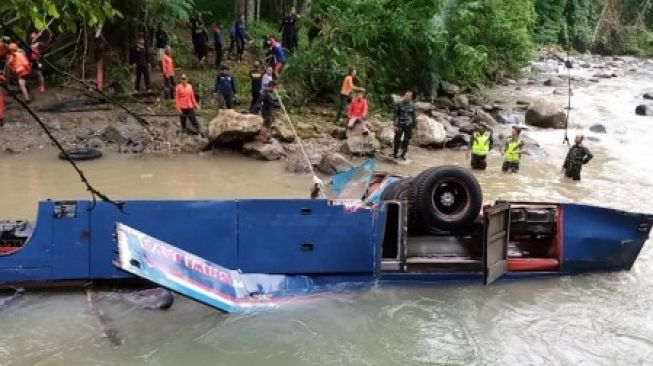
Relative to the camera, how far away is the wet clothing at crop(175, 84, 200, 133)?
52.9ft

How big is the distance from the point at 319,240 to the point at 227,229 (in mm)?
1156

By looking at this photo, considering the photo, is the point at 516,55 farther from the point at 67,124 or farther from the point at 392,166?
the point at 67,124

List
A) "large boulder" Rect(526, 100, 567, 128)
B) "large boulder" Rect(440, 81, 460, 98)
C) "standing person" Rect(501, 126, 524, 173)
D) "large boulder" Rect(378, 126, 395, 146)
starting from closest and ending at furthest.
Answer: "standing person" Rect(501, 126, 524, 173) → "large boulder" Rect(378, 126, 395, 146) → "large boulder" Rect(526, 100, 567, 128) → "large boulder" Rect(440, 81, 460, 98)

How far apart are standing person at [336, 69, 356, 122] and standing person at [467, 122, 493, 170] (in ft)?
13.4

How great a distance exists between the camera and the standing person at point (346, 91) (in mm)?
18281

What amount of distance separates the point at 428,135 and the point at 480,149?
2.31 metres

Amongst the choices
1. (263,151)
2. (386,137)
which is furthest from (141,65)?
(386,137)

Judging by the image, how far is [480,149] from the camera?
51.1 ft

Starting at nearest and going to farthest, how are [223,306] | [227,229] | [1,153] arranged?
[223,306], [227,229], [1,153]

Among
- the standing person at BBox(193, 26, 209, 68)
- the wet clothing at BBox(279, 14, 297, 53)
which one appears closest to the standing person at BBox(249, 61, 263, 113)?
the standing person at BBox(193, 26, 209, 68)

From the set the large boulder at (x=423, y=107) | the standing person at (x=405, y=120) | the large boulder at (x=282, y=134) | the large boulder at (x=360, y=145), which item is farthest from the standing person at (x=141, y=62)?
the large boulder at (x=423, y=107)

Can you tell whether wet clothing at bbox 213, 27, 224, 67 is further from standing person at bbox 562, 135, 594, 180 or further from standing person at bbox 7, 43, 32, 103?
standing person at bbox 562, 135, 594, 180

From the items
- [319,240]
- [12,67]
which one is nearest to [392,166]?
[319,240]

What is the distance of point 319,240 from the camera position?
8492mm
